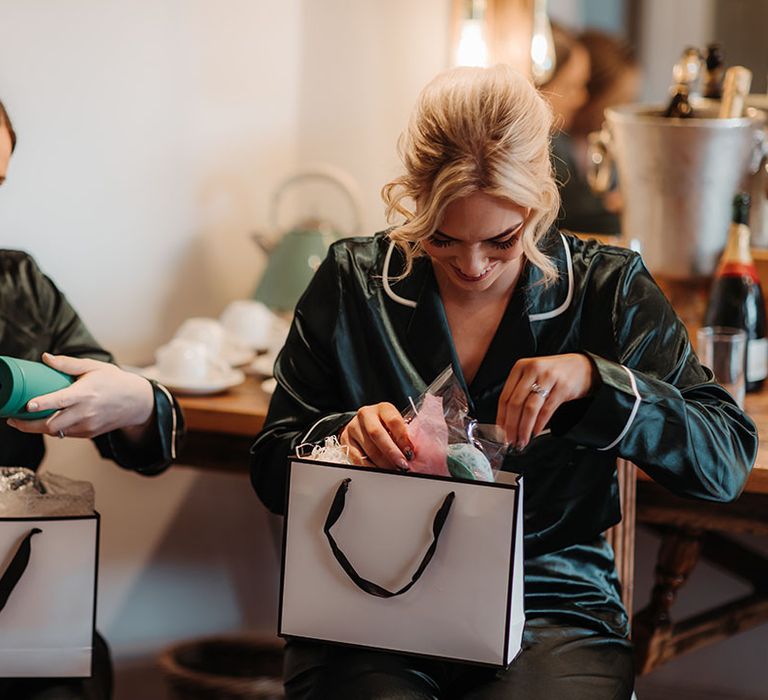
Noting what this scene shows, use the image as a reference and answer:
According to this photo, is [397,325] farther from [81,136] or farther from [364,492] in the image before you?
[81,136]

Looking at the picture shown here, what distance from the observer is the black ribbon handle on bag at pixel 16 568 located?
4.76 feet

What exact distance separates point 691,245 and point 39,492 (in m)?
1.22

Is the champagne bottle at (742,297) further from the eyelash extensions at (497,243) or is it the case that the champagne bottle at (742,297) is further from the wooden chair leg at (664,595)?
the eyelash extensions at (497,243)

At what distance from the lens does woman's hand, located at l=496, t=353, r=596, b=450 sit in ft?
4.39

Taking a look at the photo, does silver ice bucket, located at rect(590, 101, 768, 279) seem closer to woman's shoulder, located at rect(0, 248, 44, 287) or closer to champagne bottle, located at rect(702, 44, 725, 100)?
champagne bottle, located at rect(702, 44, 725, 100)

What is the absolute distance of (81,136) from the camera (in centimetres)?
208

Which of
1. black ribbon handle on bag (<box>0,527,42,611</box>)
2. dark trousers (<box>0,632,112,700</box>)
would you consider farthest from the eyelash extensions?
dark trousers (<box>0,632,112,700</box>)

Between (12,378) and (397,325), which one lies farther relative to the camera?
(397,325)

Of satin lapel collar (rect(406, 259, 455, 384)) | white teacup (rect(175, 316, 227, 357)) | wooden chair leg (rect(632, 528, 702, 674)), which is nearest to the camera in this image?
satin lapel collar (rect(406, 259, 455, 384))

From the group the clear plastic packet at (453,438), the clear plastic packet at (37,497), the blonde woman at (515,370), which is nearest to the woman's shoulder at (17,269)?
the clear plastic packet at (37,497)

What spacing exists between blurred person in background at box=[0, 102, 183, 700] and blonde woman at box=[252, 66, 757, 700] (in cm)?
18

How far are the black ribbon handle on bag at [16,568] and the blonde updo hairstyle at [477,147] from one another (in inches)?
24.3

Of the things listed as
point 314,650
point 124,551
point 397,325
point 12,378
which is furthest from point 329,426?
point 124,551

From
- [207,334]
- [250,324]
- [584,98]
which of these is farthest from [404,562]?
[584,98]
